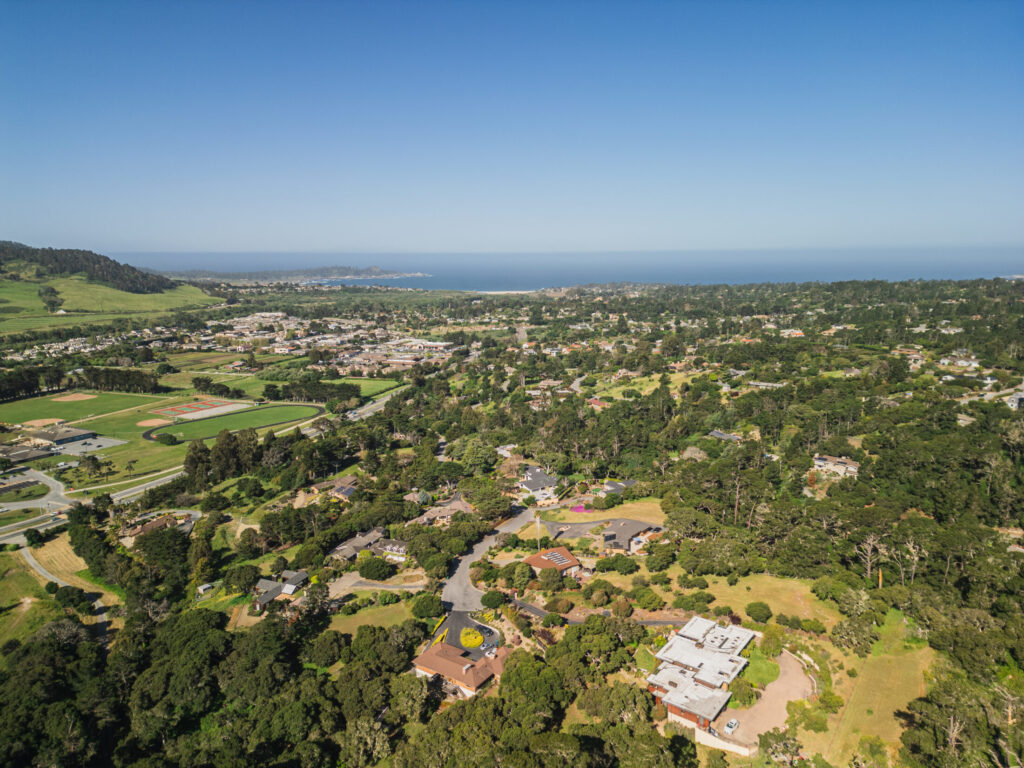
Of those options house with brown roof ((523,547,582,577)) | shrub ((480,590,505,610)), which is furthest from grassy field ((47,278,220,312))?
shrub ((480,590,505,610))

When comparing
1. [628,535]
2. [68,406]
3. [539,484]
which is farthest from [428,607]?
[68,406]

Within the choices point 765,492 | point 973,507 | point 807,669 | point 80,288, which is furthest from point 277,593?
point 80,288

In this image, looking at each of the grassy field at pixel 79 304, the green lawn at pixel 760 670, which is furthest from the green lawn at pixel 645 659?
the grassy field at pixel 79 304

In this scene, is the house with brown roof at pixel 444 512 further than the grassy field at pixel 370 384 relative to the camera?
No

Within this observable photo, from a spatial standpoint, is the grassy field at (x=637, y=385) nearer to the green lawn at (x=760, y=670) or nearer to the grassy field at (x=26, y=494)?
the green lawn at (x=760, y=670)

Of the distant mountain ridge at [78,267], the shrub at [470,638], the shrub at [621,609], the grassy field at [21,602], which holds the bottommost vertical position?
the grassy field at [21,602]

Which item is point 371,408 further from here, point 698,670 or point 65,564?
point 698,670
